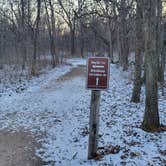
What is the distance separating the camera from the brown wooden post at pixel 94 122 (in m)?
4.06

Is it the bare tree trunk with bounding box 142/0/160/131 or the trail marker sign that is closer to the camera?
the trail marker sign

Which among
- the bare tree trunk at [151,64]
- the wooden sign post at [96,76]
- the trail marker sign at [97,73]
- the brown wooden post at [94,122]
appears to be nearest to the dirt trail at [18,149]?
the brown wooden post at [94,122]

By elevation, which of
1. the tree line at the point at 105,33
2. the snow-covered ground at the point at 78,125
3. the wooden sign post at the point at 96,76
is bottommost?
the snow-covered ground at the point at 78,125

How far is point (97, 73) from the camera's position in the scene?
3885 mm

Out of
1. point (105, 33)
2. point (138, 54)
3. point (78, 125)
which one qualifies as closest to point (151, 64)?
point (78, 125)

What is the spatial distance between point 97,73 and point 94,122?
0.90 meters

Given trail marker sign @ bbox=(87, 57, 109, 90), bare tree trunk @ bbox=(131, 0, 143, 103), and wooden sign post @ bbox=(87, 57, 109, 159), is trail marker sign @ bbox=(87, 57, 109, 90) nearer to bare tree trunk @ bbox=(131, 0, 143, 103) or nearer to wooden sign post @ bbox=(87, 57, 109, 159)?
wooden sign post @ bbox=(87, 57, 109, 159)

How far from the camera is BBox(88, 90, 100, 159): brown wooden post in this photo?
4.06 m

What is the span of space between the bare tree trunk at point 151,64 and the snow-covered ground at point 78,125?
334 mm

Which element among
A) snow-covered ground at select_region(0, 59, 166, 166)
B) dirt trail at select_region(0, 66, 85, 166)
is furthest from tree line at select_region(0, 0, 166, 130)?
dirt trail at select_region(0, 66, 85, 166)

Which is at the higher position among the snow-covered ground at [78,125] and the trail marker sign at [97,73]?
the trail marker sign at [97,73]

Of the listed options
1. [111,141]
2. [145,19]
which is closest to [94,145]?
[111,141]

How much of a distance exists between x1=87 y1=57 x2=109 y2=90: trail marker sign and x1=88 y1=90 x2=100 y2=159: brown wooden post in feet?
0.49

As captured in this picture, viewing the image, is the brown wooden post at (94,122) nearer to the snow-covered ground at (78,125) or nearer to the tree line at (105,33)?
the snow-covered ground at (78,125)
